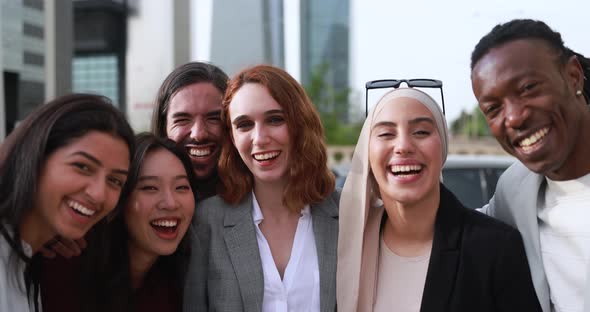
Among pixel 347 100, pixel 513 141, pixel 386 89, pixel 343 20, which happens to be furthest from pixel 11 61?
pixel 343 20

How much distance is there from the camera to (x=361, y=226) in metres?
2.79

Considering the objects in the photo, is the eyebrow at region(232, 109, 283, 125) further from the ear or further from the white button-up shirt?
the ear

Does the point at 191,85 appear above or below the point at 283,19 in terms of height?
below

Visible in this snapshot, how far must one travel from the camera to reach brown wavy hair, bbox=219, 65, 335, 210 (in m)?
3.05

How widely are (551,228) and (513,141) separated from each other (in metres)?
0.41

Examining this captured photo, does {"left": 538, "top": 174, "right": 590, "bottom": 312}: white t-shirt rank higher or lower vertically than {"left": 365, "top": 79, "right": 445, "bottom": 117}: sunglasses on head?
lower

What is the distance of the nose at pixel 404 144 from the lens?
261 centimetres

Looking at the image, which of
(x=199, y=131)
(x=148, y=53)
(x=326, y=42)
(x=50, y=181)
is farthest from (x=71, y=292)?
(x=326, y=42)

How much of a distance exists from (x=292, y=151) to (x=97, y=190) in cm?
116

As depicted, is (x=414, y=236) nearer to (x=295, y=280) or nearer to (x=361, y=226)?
(x=361, y=226)

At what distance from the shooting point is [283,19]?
75.8 feet

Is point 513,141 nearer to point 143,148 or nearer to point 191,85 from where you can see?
point 143,148

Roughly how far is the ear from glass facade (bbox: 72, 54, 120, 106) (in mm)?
13098

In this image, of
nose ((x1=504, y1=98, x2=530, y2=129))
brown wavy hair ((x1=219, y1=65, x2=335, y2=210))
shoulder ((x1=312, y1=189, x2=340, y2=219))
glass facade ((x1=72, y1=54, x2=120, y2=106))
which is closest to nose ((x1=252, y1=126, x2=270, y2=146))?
brown wavy hair ((x1=219, y1=65, x2=335, y2=210))
